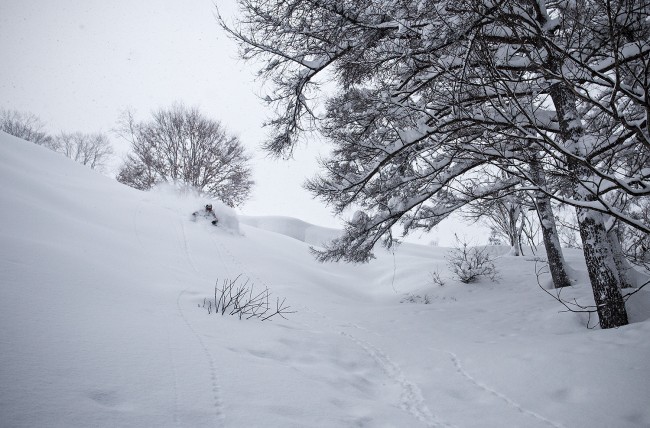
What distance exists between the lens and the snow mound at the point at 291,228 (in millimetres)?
23953

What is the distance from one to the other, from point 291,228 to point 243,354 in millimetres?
22119

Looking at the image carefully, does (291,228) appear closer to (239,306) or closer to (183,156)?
(183,156)

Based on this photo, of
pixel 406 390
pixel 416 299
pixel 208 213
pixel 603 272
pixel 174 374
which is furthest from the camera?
pixel 208 213

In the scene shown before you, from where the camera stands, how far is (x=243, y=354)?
2418mm

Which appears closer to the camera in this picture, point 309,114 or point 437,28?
point 437,28

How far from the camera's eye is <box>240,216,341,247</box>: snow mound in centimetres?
2395

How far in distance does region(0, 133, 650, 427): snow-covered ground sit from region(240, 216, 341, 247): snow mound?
18.1 m

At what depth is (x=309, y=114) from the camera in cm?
504

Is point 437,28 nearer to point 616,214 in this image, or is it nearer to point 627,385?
point 616,214

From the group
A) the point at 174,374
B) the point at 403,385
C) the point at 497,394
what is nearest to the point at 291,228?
the point at 403,385

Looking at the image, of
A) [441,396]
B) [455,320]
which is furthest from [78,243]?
[455,320]

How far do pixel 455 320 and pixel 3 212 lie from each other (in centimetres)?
669

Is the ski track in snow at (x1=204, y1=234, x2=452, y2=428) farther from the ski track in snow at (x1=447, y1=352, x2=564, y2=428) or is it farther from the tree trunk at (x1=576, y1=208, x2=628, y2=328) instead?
the tree trunk at (x1=576, y1=208, x2=628, y2=328)

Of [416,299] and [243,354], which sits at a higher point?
[416,299]
